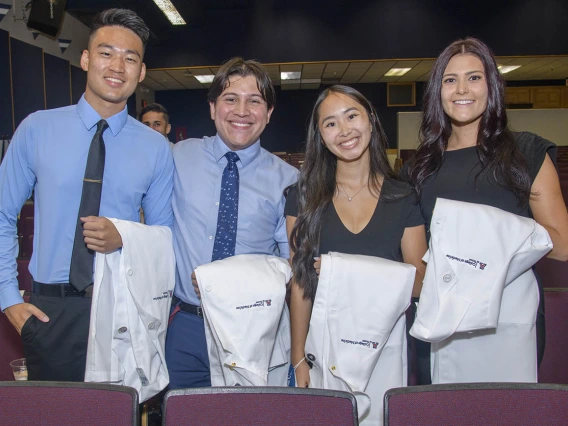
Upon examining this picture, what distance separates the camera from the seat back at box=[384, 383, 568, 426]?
1.05 metres

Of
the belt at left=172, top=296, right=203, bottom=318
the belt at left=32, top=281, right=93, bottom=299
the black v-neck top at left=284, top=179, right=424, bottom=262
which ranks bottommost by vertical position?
the belt at left=172, top=296, right=203, bottom=318

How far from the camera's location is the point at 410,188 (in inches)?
67.3

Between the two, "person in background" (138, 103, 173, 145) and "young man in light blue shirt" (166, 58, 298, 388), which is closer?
"young man in light blue shirt" (166, 58, 298, 388)

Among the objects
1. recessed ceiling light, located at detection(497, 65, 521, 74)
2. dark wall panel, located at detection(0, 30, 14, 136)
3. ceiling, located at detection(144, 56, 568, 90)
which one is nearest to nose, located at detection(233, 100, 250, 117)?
dark wall panel, located at detection(0, 30, 14, 136)

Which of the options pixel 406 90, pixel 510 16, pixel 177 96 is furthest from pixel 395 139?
pixel 177 96

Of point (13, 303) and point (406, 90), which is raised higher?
point (406, 90)

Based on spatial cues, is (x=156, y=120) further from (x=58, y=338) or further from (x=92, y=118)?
Answer: (x=58, y=338)

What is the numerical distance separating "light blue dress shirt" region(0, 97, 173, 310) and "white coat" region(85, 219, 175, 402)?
0.17 metres

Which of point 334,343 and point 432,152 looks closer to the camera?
point 334,343

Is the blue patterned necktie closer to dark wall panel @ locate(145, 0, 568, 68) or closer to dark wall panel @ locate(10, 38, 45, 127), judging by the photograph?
dark wall panel @ locate(10, 38, 45, 127)

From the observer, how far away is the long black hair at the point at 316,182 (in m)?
1.69

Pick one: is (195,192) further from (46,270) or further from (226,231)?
(46,270)

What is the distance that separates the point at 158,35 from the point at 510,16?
20.8 ft

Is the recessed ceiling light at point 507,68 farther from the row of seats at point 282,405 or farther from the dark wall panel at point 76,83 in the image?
the row of seats at point 282,405
